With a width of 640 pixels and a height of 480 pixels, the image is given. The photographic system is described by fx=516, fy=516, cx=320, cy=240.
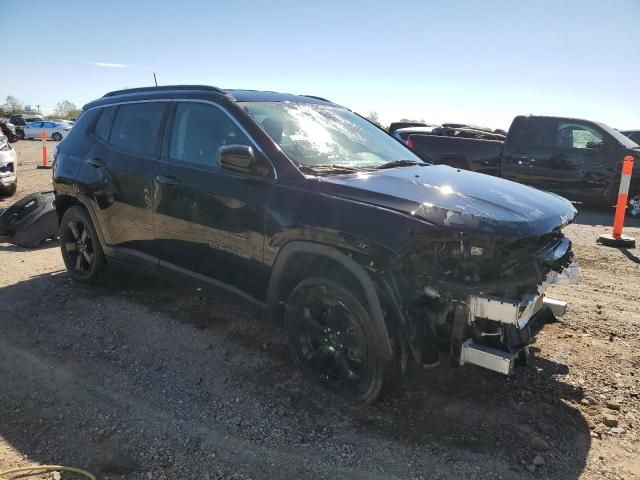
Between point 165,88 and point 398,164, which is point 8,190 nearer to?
point 165,88

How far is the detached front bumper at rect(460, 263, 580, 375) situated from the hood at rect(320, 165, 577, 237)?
37 centimetres

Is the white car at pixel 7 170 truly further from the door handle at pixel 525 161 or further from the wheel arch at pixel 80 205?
the door handle at pixel 525 161

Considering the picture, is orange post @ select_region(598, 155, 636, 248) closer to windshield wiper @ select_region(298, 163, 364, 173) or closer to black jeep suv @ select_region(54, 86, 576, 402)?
black jeep suv @ select_region(54, 86, 576, 402)

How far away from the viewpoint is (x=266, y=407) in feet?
10.5

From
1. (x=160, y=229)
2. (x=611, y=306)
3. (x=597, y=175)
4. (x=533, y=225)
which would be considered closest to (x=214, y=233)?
(x=160, y=229)

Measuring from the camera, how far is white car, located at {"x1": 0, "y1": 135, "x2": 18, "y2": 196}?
388 inches

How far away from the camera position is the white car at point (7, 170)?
9.84m

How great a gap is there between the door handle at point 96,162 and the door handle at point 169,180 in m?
0.97

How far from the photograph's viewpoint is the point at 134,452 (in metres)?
2.77

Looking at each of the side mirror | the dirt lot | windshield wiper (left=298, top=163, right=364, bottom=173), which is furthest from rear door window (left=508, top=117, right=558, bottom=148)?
the side mirror

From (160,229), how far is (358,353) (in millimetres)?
2043

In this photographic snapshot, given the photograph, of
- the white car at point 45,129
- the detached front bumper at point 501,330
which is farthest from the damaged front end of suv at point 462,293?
the white car at point 45,129

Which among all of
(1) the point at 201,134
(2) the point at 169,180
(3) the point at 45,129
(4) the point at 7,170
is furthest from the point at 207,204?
(3) the point at 45,129

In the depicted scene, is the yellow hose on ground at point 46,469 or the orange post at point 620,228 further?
the orange post at point 620,228
